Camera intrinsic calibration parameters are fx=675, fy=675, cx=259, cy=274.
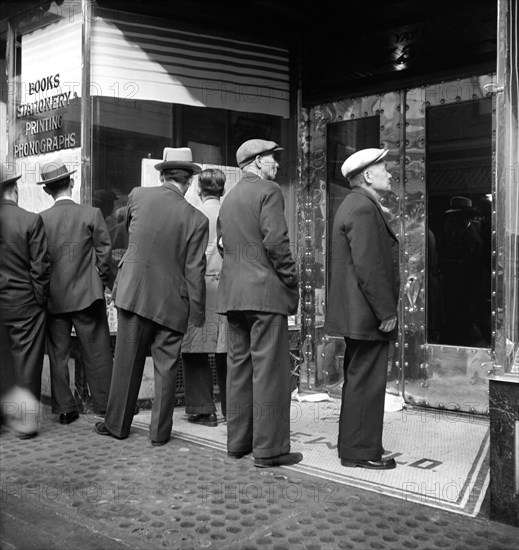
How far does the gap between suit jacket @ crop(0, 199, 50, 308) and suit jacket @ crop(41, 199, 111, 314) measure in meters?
0.20

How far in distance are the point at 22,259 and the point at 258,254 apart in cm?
196

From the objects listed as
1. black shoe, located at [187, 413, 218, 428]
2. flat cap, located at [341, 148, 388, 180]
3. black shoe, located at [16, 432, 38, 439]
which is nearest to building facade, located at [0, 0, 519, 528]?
flat cap, located at [341, 148, 388, 180]

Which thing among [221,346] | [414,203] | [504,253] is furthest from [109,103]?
[504,253]

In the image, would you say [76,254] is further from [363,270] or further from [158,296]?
[363,270]

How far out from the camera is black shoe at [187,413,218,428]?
5.21 meters

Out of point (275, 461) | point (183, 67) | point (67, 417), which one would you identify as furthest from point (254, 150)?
point (67, 417)

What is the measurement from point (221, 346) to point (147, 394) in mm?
1054

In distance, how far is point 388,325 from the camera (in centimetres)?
390

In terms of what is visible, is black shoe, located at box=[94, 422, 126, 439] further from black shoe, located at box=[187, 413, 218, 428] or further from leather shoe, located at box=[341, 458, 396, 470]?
leather shoe, located at box=[341, 458, 396, 470]

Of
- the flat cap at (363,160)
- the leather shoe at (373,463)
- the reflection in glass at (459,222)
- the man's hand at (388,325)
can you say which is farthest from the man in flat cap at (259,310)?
the reflection in glass at (459,222)

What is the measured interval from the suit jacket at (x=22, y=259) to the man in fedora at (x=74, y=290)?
23 centimetres

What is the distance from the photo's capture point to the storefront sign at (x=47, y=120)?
5.81 metres

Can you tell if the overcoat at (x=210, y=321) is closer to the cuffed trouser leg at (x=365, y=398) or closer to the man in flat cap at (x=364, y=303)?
the man in flat cap at (x=364, y=303)

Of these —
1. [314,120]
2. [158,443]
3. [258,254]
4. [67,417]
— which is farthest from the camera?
[314,120]
